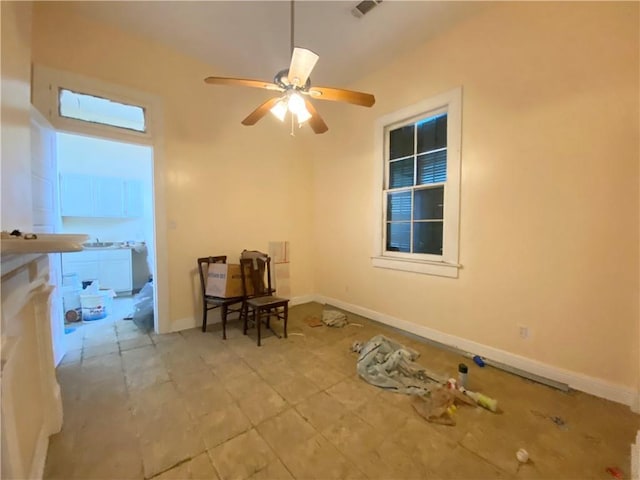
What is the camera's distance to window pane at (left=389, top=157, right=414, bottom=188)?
3.34 metres

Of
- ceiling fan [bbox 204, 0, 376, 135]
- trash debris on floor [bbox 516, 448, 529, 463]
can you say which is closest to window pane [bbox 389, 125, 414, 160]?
ceiling fan [bbox 204, 0, 376, 135]

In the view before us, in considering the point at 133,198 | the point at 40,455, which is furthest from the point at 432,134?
the point at 133,198

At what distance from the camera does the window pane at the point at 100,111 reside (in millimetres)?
2715

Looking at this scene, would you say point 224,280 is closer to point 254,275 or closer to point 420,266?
point 254,275

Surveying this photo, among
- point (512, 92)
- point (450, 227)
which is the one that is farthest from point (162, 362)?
point (512, 92)

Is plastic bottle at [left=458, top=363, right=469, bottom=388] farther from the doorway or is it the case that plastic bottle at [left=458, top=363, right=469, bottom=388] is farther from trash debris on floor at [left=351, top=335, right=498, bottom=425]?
the doorway

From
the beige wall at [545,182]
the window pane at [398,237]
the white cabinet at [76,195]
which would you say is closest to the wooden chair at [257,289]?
the window pane at [398,237]

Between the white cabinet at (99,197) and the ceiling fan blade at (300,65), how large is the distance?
4.62 meters

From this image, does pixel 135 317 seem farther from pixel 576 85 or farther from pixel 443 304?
pixel 576 85

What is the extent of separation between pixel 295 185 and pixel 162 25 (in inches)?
93.4

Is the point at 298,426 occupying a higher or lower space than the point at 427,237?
lower

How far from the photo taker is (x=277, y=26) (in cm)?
278

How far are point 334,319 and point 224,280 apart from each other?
1456mm

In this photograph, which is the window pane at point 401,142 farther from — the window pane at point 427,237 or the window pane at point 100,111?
the window pane at point 100,111
